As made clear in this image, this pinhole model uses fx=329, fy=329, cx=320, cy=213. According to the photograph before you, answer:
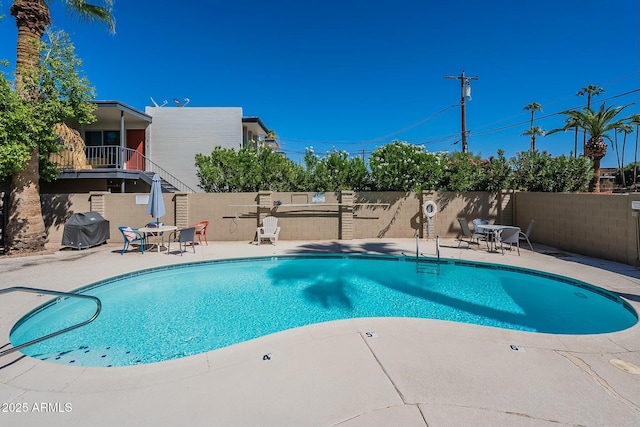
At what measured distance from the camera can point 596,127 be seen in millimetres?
13555

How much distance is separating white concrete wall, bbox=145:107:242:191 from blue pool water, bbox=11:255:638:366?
1106cm

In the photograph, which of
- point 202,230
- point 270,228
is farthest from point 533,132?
point 202,230

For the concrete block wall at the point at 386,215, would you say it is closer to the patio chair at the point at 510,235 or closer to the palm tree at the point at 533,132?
the patio chair at the point at 510,235

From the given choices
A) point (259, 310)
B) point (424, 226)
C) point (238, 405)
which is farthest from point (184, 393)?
point (424, 226)

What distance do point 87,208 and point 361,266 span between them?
10.4 meters

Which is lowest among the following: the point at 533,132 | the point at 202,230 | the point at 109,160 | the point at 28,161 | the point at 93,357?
the point at 93,357

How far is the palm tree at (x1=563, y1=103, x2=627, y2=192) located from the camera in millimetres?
13078

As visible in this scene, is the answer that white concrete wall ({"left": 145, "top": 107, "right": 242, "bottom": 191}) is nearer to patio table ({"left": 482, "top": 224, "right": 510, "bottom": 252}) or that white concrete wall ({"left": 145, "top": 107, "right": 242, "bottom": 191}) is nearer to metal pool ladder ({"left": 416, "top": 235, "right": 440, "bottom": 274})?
metal pool ladder ({"left": 416, "top": 235, "right": 440, "bottom": 274})

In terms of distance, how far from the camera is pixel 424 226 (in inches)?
511

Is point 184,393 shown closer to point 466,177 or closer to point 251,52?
point 466,177

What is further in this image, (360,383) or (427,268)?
(427,268)

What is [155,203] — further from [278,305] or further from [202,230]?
[278,305]

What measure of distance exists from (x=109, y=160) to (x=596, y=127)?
2221 cm

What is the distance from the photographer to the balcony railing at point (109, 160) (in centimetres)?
1402
